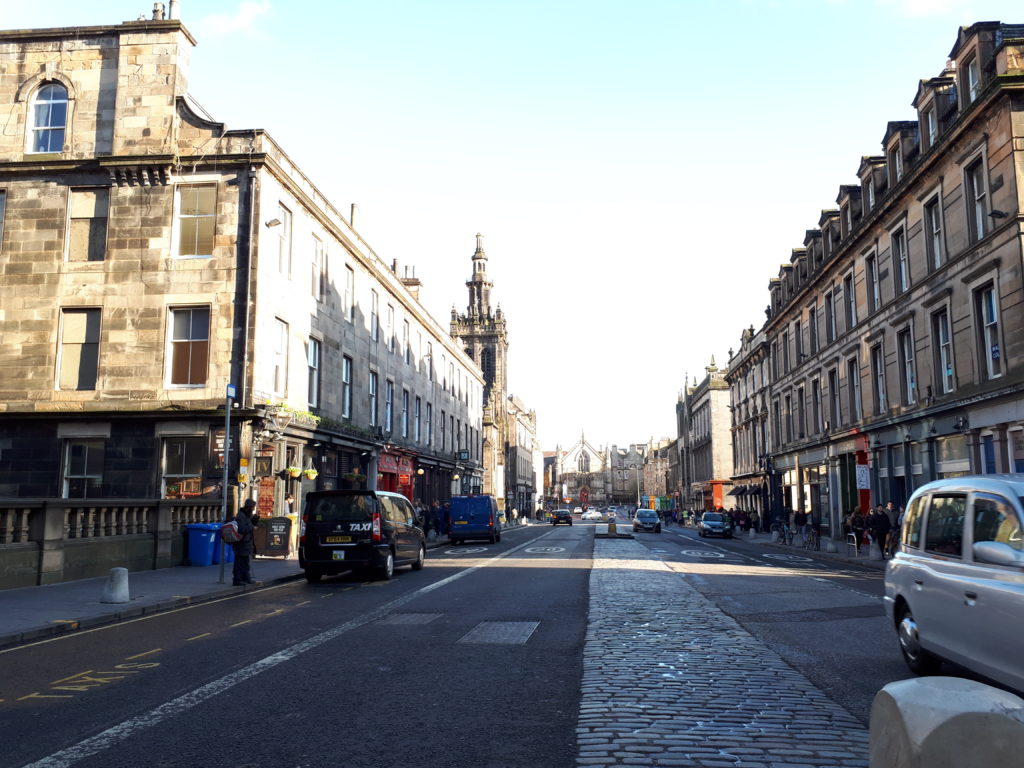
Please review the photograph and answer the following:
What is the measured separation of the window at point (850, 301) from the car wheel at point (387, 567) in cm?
2522

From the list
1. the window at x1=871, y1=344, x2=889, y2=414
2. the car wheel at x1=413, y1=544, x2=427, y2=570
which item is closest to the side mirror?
the car wheel at x1=413, y1=544, x2=427, y2=570

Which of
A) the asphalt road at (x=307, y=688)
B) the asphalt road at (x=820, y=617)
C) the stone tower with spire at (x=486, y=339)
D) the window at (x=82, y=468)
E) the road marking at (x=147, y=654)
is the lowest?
the asphalt road at (x=820, y=617)

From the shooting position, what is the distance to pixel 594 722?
5848 mm

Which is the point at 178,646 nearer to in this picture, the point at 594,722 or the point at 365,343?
the point at 594,722

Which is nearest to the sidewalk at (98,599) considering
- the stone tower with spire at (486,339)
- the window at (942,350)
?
the window at (942,350)

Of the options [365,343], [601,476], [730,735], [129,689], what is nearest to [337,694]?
[129,689]

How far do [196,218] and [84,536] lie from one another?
39.4ft

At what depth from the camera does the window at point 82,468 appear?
24172mm

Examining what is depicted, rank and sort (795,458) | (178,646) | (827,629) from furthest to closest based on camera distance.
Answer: (795,458) → (827,629) → (178,646)

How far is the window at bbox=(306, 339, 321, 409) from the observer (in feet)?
92.9

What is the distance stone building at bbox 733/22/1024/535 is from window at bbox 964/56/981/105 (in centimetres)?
6

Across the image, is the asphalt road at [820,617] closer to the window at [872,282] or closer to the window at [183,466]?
the window at [872,282]

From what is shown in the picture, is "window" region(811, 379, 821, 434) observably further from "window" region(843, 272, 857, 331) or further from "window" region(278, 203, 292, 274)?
"window" region(278, 203, 292, 274)

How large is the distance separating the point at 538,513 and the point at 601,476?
7760 centimetres
